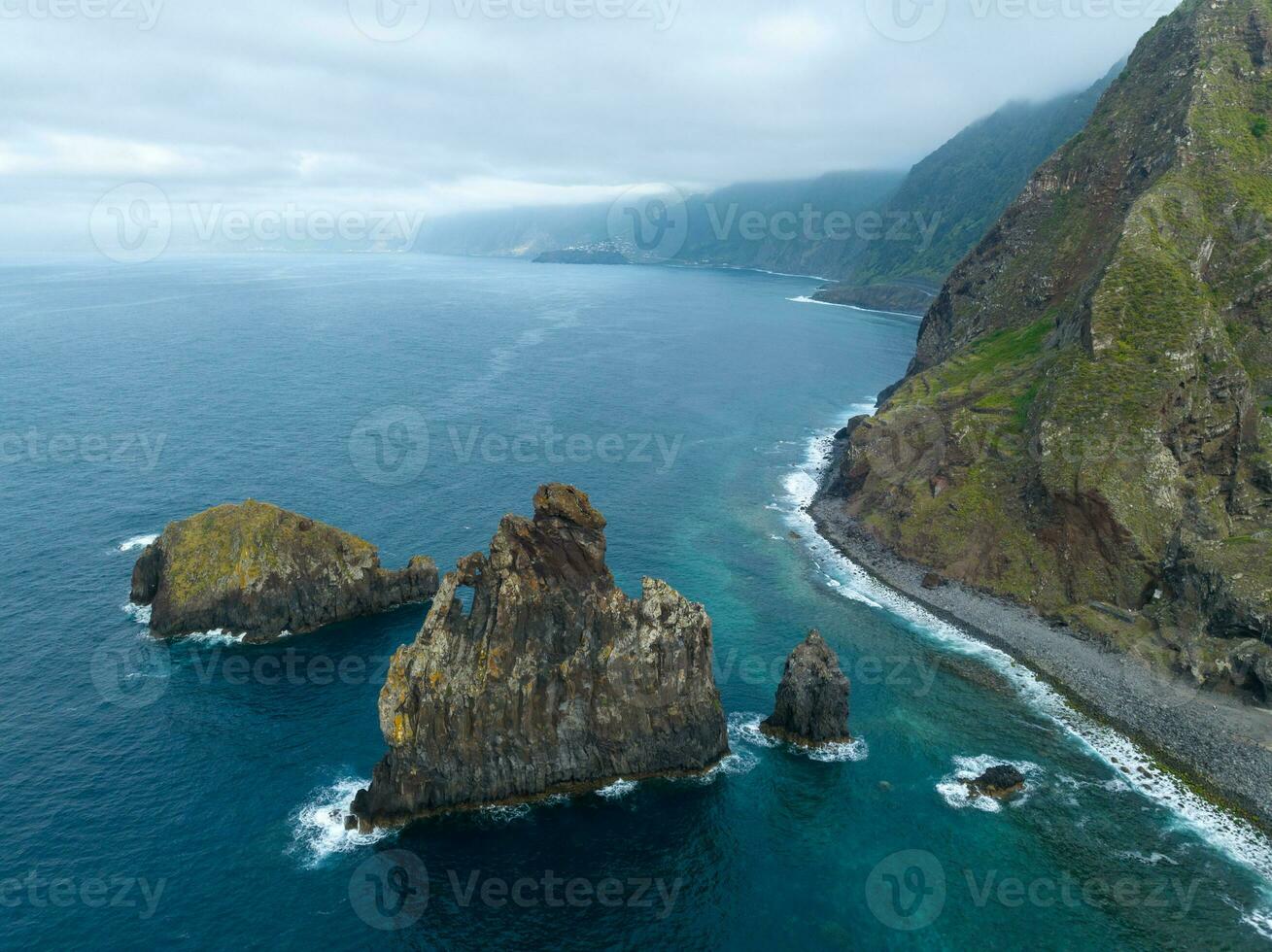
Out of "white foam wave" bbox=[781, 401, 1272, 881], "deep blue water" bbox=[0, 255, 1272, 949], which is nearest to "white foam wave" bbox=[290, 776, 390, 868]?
"deep blue water" bbox=[0, 255, 1272, 949]

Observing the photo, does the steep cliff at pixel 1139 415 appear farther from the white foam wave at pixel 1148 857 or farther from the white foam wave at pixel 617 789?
the white foam wave at pixel 617 789

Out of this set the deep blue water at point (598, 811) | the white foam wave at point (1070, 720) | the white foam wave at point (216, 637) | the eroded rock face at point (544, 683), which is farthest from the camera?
the white foam wave at point (216, 637)

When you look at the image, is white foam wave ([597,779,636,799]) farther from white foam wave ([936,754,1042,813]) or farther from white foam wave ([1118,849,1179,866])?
white foam wave ([1118,849,1179,866])

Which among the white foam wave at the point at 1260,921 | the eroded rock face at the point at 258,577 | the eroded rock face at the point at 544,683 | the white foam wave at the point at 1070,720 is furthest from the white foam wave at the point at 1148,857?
the eroded rock face at the point at 258,577

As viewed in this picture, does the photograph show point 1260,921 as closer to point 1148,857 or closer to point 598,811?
point 1148,857

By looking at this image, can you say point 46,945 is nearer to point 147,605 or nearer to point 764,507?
point 147,605

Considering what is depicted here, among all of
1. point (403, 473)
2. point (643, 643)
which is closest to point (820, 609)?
point (643, 643)
